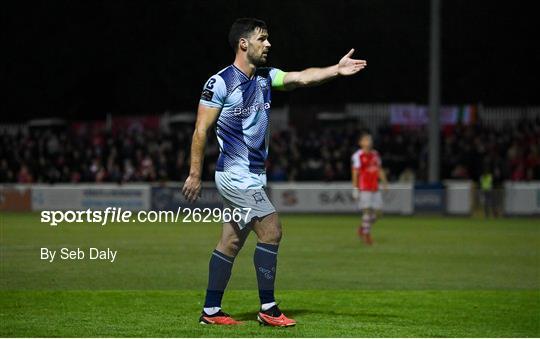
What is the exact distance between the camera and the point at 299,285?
1316 centimetres

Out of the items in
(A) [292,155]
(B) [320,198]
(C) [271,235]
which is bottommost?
(B) [320,198]

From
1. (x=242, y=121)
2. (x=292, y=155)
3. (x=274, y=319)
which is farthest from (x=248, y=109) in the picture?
(x=292, y=155)

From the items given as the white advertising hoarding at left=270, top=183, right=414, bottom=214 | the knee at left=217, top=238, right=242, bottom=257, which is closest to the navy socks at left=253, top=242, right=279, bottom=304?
the knee at left=217, top=238, right=242, bottom=257

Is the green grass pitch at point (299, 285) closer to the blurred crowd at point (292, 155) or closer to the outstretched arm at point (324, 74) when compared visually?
the outstretched arm at point (324, 74)

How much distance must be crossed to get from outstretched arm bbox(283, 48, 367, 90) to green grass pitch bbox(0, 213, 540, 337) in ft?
7.10

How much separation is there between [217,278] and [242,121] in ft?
4.59

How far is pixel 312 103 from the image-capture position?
167ft

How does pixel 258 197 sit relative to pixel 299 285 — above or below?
above

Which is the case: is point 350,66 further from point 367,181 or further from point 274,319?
point 367,181

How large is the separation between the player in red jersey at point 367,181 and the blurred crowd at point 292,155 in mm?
12795

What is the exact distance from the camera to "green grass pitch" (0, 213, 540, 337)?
9.08 meters

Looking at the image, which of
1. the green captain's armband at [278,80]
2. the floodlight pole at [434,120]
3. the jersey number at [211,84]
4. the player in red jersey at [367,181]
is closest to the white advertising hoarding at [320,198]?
the floodlight pole at [434,120]

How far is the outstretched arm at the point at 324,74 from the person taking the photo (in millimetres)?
9008

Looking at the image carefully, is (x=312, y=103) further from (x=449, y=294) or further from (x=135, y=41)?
(x=449, y=294)
